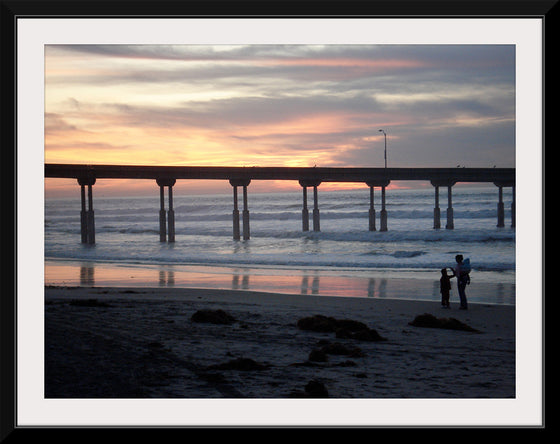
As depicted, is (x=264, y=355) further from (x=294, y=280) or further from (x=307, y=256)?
(x=307, y=256)

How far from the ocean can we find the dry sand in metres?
4.94

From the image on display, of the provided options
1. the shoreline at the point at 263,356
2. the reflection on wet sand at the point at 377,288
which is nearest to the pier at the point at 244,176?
the reflection on wet sand at the point at 377,288

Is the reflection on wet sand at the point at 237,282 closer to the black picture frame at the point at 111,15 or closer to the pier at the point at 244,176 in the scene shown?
the black picture frame at the point at 111,15

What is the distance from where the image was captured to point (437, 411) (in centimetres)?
533

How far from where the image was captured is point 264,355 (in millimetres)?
8883

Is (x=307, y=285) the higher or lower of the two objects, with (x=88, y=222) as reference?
lower

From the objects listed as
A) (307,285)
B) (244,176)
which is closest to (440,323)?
(307,285)

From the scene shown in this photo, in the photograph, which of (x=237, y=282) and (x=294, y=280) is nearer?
(x=237, y=282)

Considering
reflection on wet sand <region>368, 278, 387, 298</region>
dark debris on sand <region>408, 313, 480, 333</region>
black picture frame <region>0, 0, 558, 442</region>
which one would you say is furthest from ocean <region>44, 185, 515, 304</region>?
black picture frame <region>0, 0, 558, 442</region>

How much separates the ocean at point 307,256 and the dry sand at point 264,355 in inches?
195

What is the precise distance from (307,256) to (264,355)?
80.3 ft

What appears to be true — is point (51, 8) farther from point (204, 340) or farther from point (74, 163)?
point (74, 163)
